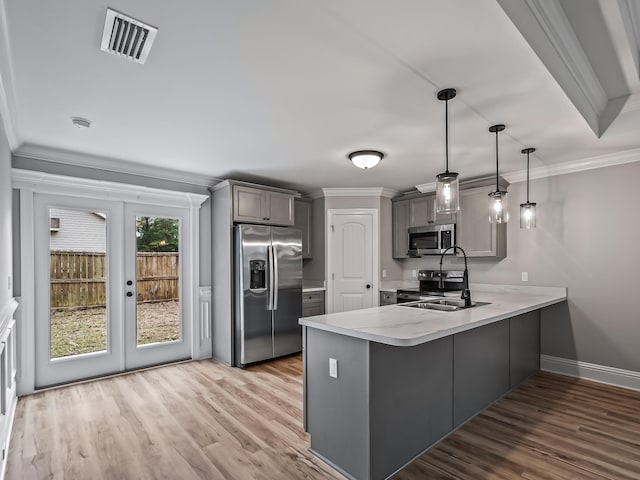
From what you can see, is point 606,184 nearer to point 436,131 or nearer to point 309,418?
point 436,131

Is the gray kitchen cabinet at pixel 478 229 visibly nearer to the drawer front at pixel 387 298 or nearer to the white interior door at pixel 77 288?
the drawer front at pixel 387 298

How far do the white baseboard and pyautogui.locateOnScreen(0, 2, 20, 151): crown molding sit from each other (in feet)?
17.4

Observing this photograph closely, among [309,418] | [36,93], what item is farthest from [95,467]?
[36,93]

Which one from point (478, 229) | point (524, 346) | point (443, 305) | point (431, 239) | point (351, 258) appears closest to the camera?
point (443, 305)

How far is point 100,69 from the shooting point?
6.59ft

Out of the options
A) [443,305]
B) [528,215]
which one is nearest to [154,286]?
[443,305]

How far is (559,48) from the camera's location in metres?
1.94

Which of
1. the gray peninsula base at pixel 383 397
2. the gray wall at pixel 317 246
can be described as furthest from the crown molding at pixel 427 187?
the gray peninsula base at pixel 383 397

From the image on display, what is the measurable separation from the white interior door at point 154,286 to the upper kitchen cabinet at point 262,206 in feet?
2.48

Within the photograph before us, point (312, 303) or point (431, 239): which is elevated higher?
point (431, 239)

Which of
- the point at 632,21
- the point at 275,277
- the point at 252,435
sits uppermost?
the point at 632,21

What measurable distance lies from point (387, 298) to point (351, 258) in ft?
2.58

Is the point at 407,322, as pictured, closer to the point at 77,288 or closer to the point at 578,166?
the point at 578,166

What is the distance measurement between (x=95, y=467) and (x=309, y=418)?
1389 millimetres
